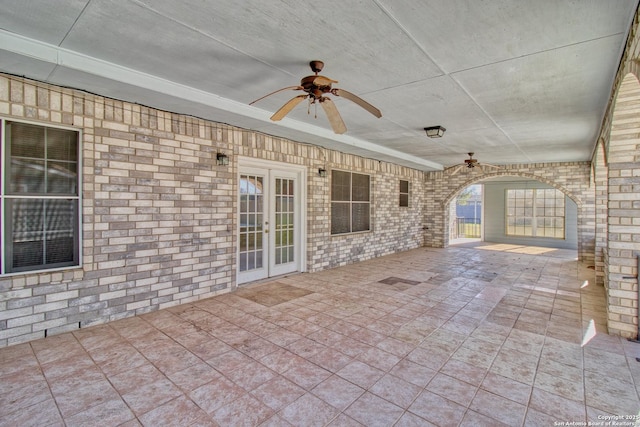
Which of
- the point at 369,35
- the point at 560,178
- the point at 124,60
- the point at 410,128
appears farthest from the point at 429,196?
the point at 124,60

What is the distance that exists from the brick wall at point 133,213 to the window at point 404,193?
Result: 5.12 metres

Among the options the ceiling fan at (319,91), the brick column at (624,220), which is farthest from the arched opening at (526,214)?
the ceiling fan at (319,91)

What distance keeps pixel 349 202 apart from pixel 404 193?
2856 mm

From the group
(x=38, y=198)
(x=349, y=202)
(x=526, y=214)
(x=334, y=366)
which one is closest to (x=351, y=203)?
(x=349, y=202)

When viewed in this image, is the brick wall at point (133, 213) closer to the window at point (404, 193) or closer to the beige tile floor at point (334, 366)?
the beige tile floor at point (334, 366)

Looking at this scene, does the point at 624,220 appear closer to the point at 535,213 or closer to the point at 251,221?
the point at 251,221

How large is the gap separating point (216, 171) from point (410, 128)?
322cm

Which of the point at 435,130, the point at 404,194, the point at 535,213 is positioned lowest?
the point at 535,213

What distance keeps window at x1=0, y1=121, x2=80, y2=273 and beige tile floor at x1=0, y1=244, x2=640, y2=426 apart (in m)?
0.87

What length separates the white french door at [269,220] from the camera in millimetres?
5387

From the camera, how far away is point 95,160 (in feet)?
11.8

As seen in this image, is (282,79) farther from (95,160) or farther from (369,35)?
(95,160)

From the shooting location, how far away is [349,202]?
758 centimetres

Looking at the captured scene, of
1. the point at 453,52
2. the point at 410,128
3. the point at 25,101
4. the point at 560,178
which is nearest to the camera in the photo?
the point at 453,52
